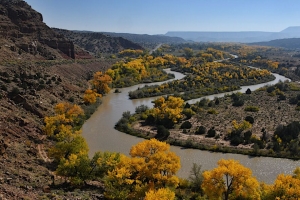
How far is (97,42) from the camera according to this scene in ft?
522

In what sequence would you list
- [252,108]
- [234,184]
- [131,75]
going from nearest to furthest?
[234,184] < [252,108] < [131,75]

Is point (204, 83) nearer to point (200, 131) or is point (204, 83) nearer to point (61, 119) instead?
point (200, 131)

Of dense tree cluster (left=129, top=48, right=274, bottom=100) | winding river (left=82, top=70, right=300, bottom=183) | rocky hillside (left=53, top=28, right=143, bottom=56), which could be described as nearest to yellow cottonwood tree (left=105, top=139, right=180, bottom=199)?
winding river (left=82, top=70, right=300, bottom=183)

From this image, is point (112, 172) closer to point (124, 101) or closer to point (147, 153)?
point (147, 153)

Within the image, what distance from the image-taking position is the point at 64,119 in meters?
35.8

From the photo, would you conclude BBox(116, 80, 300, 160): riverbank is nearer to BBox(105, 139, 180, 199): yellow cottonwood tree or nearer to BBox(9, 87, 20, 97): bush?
BBox(105, 139, 180, 199): yellow cottonwood tree

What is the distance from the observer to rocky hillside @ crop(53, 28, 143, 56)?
488 feet

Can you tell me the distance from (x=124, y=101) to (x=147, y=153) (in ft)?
119

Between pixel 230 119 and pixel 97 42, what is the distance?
12518cm

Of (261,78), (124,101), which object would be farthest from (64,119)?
(261,78)

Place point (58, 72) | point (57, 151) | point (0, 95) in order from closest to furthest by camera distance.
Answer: point (57, 151) → point (0, 95) → point (58, 72)

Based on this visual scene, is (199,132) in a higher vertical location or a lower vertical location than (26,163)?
lower

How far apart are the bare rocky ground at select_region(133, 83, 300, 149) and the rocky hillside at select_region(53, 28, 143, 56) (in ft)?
334

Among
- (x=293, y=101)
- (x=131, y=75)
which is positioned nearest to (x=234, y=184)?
(x=293, y=101)
